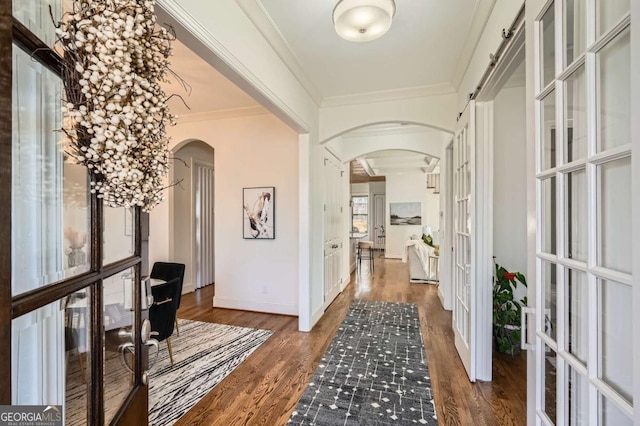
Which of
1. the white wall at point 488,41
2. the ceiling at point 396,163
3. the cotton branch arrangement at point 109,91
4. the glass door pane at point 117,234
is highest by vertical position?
the ceiling at point 396,163

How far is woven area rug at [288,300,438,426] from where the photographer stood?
1999 millimetres

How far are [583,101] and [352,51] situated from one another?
2.13 m

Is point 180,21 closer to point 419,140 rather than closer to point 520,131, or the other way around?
point 520,131

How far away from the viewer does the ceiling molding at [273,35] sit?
206 cm

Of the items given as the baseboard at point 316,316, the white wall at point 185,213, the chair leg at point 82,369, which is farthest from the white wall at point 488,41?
the white wall at point 185,213

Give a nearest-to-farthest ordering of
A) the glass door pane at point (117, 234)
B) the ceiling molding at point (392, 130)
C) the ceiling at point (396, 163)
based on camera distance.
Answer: the glass door pane at point (117, 234), the ceiling molding at point (392, 130), the ceiling at point (396, 163)

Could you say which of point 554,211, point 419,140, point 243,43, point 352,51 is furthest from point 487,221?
point 419,140

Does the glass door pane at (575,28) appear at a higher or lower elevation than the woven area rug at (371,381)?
higher

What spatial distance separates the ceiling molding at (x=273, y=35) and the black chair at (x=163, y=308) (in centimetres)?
220

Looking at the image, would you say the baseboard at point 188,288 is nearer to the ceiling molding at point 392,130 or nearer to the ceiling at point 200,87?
the ceiling at point 200,87

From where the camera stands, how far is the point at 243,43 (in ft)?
6.72

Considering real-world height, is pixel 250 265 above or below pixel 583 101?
below

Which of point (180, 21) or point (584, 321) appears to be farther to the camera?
point (180, 21)

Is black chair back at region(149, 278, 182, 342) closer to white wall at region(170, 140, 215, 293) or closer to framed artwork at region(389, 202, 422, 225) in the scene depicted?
white wall at region(170, 140, 215, 293)
